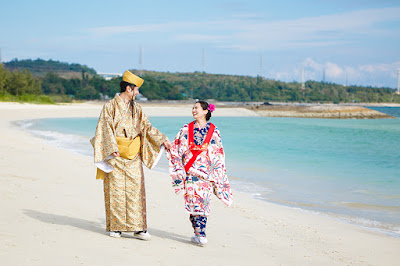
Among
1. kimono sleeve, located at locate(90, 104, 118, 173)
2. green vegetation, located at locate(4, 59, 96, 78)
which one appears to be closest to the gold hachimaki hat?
kimono sleeve, located at locate(90, 104, 118, 173)

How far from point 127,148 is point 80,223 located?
1066 millimetres

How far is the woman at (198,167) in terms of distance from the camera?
488cm

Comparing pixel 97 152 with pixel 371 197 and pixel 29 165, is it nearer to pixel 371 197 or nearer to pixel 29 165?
pixel 29 165

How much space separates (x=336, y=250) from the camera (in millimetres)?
5270

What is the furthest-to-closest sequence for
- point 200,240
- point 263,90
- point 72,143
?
point 263,90 → point 72,143 → point 200,240

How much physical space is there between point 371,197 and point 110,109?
22.4ft

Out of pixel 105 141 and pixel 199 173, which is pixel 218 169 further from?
pixel 105 141

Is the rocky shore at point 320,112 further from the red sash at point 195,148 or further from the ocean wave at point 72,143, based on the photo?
the red sash at point 195,148

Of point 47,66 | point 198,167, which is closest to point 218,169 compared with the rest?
point 198,167

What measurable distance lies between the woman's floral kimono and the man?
1.30ft

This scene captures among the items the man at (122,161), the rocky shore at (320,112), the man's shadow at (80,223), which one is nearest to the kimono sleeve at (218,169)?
the man's shadow at (80,223)

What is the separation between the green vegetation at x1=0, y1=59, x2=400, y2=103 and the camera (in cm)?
→ 5572

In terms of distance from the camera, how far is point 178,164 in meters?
4.96

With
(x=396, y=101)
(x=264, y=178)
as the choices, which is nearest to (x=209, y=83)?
(x=396, y=101)
